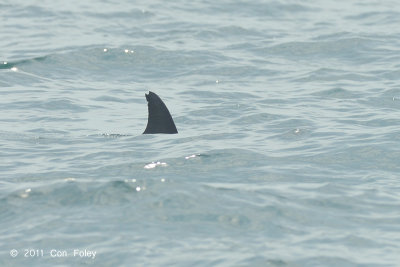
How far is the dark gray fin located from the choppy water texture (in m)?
0.14

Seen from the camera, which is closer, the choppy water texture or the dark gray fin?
the choppy water texture

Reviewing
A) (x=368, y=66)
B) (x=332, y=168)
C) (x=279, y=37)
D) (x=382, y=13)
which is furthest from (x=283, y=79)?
(x=382, y=13)

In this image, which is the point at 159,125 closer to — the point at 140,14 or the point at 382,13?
the point at 140,14

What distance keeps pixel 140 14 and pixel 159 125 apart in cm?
1219

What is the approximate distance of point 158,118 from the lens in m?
14.7

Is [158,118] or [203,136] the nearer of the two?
[158,118]

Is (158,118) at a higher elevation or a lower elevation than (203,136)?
higher

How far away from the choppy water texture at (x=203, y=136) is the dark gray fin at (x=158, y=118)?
14 centimetres

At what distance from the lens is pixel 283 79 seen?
1955cm

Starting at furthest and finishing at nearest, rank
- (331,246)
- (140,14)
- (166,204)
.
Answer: (140,14)
(166,204)
(331,246)

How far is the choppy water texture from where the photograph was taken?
1003 centimetres

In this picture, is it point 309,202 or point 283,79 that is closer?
point 309,202

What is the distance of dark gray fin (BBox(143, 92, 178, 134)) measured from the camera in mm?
14281

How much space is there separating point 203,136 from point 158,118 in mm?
790
